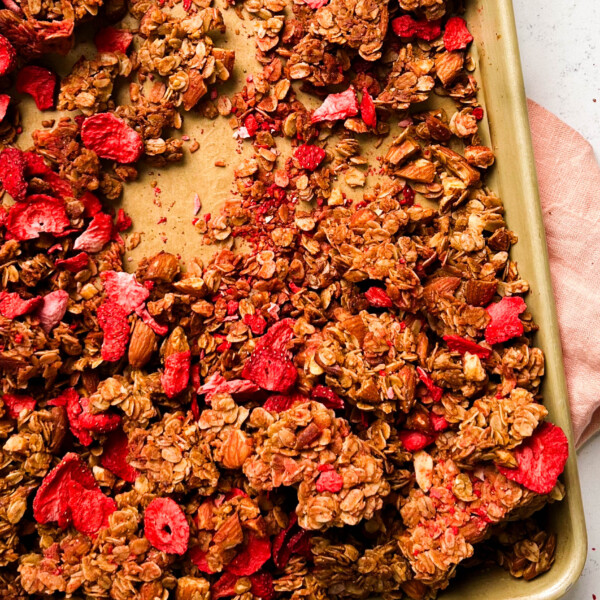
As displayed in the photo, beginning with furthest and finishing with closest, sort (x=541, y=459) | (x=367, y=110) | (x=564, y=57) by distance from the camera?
1. (x=564, y=57)
2. (x=367, y=110)
3. (x=541, y=459)

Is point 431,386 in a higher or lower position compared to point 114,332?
higher

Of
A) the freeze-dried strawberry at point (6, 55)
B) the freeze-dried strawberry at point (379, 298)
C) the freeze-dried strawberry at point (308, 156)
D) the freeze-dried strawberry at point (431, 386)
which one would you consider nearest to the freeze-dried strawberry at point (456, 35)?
the freeze-dried strawberry at point (308, 156)

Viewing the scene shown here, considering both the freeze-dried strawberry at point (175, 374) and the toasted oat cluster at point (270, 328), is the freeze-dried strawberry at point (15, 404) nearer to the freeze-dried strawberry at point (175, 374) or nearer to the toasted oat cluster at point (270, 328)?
the toasted oat cluster at point (270, 328)

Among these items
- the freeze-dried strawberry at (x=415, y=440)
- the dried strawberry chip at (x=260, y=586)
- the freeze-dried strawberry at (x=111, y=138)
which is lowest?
the dried strawberry chip at (x=260, y=586)

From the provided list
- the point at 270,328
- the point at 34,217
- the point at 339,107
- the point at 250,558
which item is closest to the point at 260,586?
the point at 250,558

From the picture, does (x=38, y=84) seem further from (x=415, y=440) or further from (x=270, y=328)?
(x=415, y=440)

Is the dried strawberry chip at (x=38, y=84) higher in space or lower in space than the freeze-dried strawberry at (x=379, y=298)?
higher
